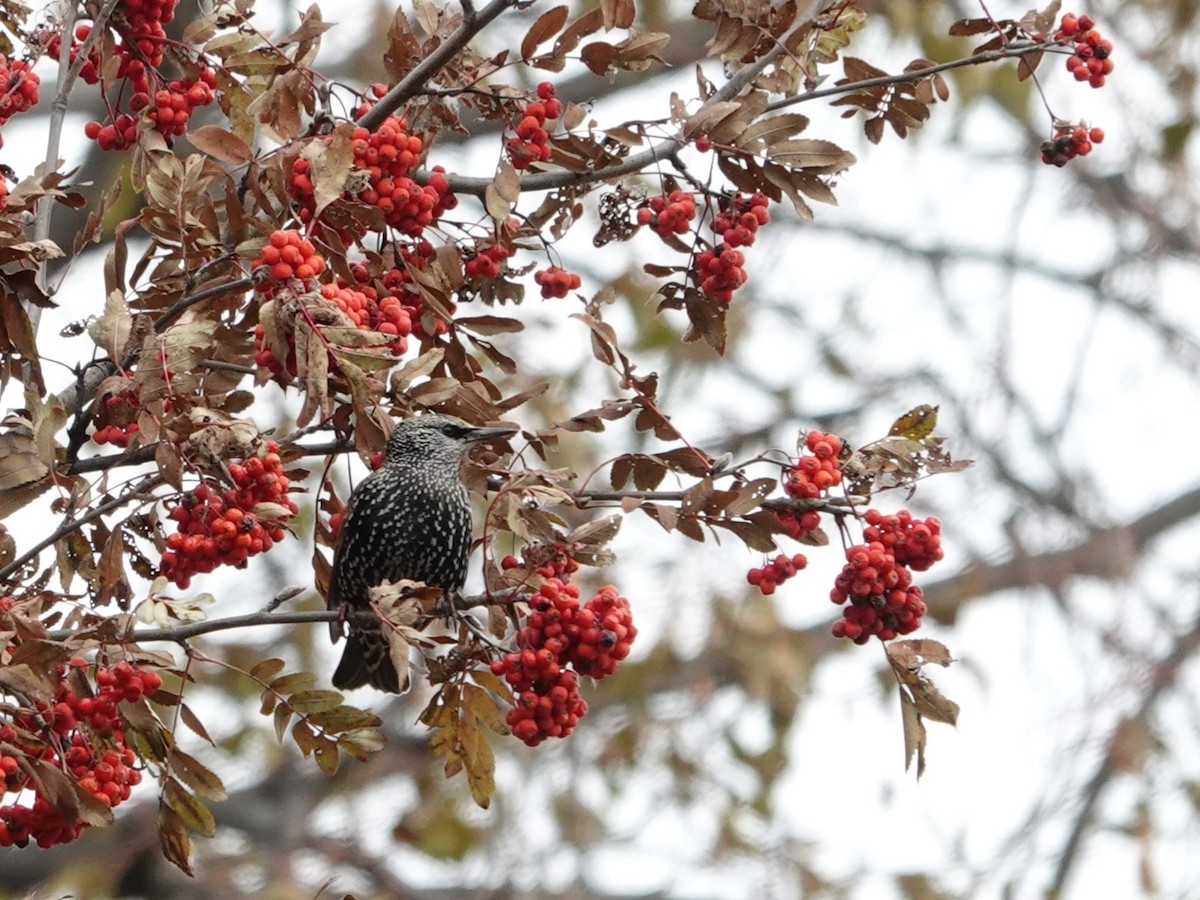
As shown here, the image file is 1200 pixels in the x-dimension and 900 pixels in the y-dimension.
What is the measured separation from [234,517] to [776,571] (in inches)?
33.3

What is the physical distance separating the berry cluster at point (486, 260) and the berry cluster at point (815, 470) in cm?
61

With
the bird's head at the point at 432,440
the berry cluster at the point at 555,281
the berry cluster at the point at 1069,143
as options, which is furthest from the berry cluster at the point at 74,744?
the berry cluster at the point at 1069,143

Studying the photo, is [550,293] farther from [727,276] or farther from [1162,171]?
[1162,171]

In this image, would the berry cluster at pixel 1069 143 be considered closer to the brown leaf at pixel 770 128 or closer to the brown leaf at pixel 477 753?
the brown leaf at pixel 770 128

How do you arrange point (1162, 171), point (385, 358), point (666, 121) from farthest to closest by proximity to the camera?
1. point (1162, 171)
2. point (666, 121)
3. point (385, 358)

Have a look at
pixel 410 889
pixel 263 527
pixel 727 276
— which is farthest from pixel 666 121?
pixel 410 889

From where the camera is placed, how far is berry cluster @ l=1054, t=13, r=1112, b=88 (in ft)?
10.1

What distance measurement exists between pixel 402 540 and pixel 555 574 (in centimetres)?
117

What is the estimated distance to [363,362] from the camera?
7.88 ft

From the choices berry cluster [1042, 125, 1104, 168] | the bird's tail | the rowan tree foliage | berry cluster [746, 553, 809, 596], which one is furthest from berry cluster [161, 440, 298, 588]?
berry cluster [1042, 125, 1104, 168]

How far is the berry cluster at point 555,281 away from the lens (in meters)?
3.08

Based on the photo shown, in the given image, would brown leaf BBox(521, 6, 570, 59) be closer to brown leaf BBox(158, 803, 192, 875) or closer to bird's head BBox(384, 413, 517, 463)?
bird's head BBox(384, 413, 517, 463)

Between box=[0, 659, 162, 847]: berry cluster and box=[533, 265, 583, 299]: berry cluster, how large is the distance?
0.97m

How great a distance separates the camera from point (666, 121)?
2.93m
